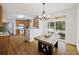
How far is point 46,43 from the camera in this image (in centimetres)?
204

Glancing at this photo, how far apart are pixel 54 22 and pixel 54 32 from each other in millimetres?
223

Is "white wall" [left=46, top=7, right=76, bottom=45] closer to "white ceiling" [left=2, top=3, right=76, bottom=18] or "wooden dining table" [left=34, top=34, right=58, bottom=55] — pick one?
"white ceiling" [left=2, top=3, right=76, bottom=18]

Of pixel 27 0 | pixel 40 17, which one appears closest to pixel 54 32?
pixel 40 17

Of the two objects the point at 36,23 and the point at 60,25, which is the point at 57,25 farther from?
the point at 36,23

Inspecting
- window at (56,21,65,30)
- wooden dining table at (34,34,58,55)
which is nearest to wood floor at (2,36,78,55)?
wooden dining table at (34,34,58,55)

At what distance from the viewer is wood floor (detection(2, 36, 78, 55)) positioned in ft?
6.33

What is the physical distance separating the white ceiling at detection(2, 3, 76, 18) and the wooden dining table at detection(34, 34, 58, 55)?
1.73ft

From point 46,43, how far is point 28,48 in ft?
1.34

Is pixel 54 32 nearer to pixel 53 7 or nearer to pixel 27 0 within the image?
pixel 53 7

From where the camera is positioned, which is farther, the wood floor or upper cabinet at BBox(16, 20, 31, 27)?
upper cabinet at BBox(16, 20, 31, 27)

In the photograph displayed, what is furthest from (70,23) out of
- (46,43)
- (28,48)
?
(28,48)

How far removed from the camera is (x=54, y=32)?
6.84 ft

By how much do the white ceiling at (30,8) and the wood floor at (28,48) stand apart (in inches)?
21.8

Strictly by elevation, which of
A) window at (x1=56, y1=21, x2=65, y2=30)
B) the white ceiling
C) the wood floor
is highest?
the white ceiling
